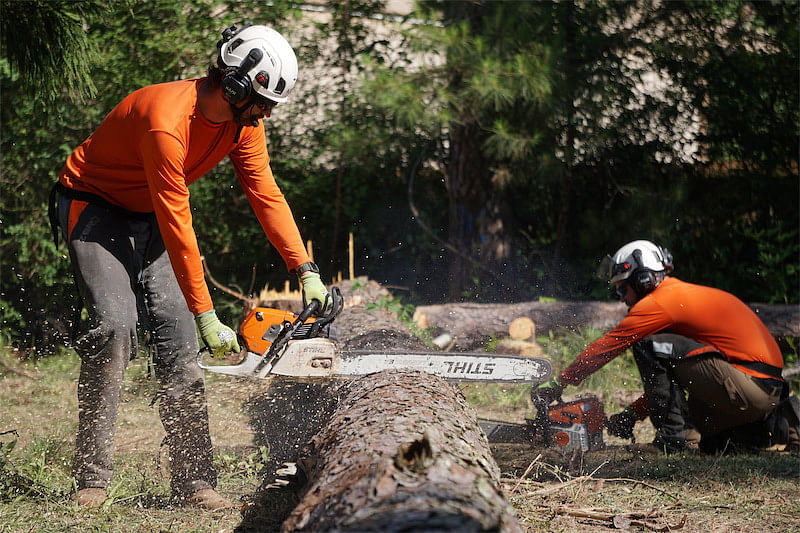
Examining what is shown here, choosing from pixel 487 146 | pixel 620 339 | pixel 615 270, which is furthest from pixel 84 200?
pixel 487 146

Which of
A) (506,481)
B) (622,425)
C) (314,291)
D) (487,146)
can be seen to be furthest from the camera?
(487,146)

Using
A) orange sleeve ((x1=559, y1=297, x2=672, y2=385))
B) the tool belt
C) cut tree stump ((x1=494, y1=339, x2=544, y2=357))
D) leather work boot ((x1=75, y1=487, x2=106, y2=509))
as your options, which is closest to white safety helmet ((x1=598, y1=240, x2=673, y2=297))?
orange sleeve ((x1=559, y1=297, x2=672, y2=385))

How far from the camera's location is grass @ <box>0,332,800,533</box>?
2.85 m

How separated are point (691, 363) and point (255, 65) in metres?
2.78

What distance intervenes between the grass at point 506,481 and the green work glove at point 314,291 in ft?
3.04

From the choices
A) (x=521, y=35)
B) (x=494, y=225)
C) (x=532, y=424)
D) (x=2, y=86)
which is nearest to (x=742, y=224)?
(x=494, y=225)

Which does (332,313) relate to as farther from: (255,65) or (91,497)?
(91,497)

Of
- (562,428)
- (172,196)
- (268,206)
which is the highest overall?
(172,196)

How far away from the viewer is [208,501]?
297 cm

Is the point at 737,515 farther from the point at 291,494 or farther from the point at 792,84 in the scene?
the point at 792,84

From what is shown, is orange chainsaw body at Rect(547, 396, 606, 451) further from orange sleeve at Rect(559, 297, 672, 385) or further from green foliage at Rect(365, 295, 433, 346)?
green foliage at Rect(365, 295, 433, 346)

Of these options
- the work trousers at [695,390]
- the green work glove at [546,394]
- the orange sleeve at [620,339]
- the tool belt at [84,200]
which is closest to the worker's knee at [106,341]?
the tool belt at [84,200]

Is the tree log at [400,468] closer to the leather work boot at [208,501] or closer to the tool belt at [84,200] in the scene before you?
the leather work boot at [208,501]

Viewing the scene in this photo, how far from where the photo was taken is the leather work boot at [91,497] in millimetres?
2863
